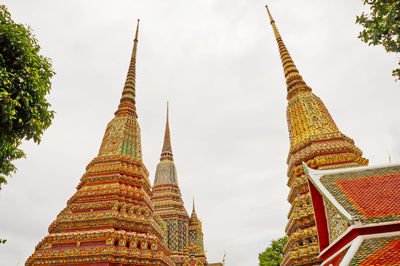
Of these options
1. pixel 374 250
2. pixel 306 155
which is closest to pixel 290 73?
pixel 306 155

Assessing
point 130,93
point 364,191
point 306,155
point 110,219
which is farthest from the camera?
point 130,93

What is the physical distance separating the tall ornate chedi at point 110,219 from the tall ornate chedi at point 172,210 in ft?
40.9

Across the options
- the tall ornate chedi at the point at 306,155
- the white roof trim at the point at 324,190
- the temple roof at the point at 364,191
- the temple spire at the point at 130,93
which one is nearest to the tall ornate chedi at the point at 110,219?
the temple spire at the point at 130,93

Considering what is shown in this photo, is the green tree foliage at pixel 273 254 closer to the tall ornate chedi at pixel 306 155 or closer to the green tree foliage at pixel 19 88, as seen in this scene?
the tall ornate chedi at pixel 306 155

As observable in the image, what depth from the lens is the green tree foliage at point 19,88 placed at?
5.63 meters

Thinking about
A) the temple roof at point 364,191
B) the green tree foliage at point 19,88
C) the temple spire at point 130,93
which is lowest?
the temple roof at point 364,191

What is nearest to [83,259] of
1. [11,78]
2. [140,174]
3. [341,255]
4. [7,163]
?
[140,174]

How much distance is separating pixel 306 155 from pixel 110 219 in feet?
39.4

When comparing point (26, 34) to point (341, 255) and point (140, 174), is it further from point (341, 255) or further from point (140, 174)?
point (140, 174)

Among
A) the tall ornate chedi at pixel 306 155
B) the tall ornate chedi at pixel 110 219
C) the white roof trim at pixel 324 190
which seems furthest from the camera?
the tall ornate chedi at pixel 306 155

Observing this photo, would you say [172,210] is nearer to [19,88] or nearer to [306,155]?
[306,155]

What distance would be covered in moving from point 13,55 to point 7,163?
2871 mm

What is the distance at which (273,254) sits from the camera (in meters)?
29.3

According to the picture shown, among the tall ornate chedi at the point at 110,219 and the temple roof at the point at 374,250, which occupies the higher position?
the tall ornate chedi at the point at 110,219
